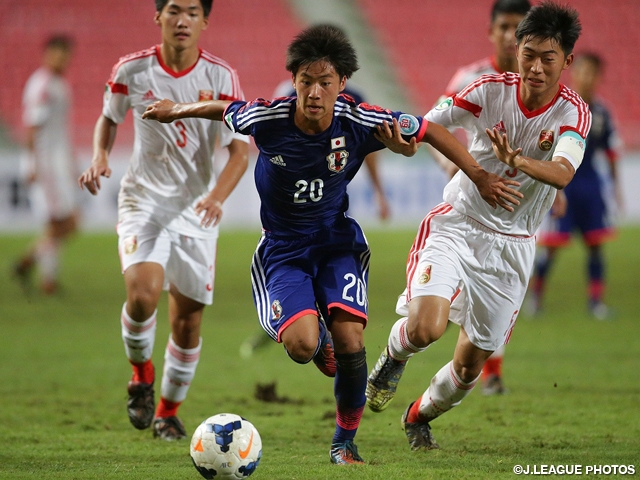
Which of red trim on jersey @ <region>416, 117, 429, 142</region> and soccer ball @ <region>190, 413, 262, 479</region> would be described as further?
red trim on jersey @ <region>416, 117, 429, 142</region>

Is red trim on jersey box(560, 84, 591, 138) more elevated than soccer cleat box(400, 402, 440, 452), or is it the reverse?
red trim on jersey box(560, 84, 591, 138)

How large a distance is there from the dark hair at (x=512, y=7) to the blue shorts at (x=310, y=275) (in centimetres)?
221

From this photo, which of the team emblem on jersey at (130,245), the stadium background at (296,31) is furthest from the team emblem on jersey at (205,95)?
the stadium background at (296,31)

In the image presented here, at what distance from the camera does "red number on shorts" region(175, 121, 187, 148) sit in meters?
5.65

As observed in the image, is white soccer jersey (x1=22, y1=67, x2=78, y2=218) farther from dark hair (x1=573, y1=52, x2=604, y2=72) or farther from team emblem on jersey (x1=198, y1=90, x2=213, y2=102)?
team emblem on jersey (x1=198, y1=90, x2=213, y2=102)

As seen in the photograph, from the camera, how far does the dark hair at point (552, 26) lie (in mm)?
4574

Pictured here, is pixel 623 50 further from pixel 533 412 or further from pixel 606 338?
pixel 533 412

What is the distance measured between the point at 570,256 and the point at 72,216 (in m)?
8.32

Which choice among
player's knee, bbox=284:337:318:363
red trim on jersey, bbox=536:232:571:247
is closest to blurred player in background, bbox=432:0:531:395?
player's knee, bbox=284:337:318:363

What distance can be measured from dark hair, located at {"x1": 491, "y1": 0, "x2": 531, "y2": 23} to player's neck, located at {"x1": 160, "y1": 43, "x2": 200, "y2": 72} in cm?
216

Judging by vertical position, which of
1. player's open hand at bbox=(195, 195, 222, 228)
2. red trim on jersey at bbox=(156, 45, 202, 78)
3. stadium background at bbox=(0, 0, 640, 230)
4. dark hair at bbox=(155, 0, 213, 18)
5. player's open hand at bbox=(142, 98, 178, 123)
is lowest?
player's open hand at bbox=(195, 195, 222, 228)

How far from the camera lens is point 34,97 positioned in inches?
473

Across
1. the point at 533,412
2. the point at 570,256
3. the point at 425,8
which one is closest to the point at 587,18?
the point at 425,8

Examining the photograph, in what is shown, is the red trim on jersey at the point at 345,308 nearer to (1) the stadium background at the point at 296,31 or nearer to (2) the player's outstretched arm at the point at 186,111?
(2) the player's outstretched arm at the point at 186,111
